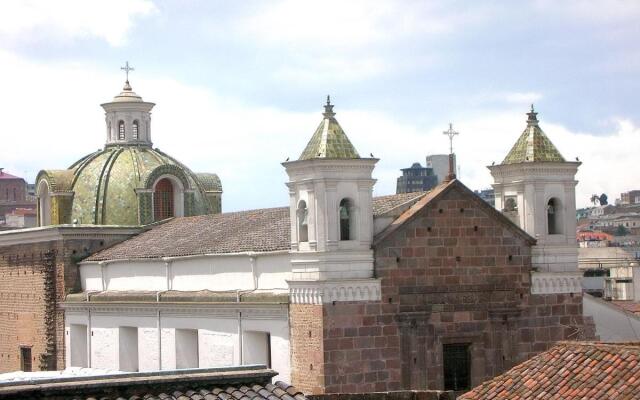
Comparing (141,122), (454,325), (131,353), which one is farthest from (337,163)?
(141,122)

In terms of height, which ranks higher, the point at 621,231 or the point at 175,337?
the point at 621,231

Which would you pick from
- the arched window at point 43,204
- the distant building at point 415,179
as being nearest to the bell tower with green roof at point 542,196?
the arched window at point 43,204

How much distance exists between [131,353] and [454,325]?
40.6ft

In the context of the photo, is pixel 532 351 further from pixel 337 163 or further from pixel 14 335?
pixel 14 335

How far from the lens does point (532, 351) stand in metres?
37.9

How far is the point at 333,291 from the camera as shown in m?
35.0

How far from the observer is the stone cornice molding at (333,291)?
34.9 metres

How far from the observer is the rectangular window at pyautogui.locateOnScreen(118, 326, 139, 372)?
44.4 m

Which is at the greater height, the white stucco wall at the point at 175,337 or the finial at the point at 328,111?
the finial at the point at 328,111

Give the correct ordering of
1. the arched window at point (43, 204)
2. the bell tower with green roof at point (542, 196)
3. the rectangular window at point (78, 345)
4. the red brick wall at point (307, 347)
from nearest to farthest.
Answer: the red brick wall at point (307, 347) → the bell tower with green roof at point (542, 196) → the rectangular window at point (78, 345) → the arched window at point (43, 204)

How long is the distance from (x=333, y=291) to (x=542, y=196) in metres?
7.37

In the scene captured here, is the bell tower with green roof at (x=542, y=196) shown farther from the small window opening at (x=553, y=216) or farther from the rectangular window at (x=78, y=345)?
the rectangular window at (x=78, y=345)

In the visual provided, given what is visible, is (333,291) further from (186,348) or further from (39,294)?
(39,294)

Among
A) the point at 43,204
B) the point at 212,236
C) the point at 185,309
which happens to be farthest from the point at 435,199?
the point at 43,204
